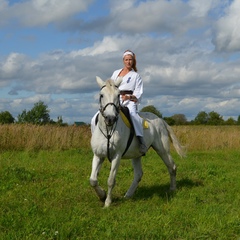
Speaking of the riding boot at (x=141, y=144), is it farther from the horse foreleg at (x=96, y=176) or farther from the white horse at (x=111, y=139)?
the horse foreleg at (x=96, y=176)

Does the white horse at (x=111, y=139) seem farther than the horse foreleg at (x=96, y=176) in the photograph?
No

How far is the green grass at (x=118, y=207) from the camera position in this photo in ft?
17.7

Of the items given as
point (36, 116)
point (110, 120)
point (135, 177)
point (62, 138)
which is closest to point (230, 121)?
point (36, 116)

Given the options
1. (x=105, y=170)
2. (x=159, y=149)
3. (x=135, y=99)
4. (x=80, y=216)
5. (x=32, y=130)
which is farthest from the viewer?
(x=32, y=130)

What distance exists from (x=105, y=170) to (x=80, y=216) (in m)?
5.43

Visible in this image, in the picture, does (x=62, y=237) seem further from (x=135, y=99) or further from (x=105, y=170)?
(x=105, y=170)

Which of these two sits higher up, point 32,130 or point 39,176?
point 32,130

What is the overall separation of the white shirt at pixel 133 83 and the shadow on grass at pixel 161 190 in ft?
6.68

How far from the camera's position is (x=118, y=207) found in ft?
22.9

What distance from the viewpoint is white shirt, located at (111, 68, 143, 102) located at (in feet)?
26.1

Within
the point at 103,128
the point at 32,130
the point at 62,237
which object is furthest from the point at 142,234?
the point at 32,130

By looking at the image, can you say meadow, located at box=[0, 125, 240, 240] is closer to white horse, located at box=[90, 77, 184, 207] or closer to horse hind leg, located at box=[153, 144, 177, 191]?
horse hind leg, located at box=[153, 144, 177, 191]

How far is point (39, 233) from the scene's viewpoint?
5.12 m

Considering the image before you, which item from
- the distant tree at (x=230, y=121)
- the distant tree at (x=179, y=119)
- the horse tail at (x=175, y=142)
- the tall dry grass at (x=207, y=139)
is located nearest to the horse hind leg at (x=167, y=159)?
the horse tail at (x=175, y=142)
